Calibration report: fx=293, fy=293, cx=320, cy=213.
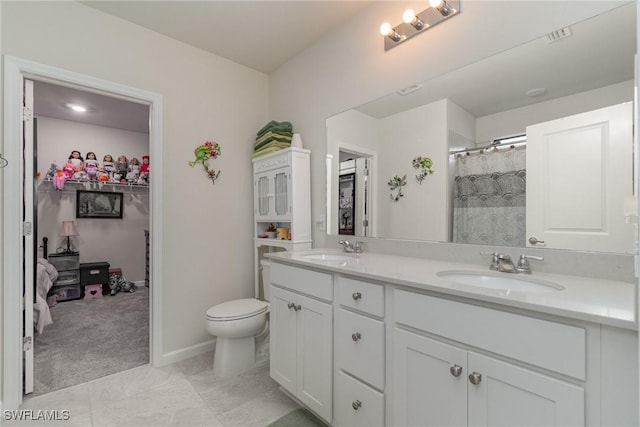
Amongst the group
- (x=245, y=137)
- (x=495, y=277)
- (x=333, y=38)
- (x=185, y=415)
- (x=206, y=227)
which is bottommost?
(x=185, y=415)

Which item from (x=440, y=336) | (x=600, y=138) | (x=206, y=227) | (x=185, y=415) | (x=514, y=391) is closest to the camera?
(x=514, y=391)

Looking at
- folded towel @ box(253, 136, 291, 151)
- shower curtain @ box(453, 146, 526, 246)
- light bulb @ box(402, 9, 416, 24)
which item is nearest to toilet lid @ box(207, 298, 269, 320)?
folded towel @ box(253, 136, 291, 151)

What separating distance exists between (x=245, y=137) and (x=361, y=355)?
2216 millimetres

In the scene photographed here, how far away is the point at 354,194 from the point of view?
2.10 m

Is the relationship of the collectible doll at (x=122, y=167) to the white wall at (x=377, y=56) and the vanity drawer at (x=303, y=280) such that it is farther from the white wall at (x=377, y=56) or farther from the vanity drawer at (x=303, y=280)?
the vanity drawer at (x=303, y=280)

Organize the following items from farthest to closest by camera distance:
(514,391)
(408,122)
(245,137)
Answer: (245,137), (408,122), (514,391)

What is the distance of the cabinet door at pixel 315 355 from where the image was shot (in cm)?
144

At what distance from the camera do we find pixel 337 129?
222 cm

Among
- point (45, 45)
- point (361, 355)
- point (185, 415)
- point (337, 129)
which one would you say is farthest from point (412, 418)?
point (45, 45)

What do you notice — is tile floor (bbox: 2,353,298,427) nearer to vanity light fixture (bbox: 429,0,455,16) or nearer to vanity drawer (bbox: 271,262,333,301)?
vanity drawer (bbox: 271,262,333,301)

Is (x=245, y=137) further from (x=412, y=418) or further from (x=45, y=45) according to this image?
(x=412, y=418)

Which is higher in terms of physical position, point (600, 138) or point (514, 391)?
point (600, 138)

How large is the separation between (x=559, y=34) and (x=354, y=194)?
4.30 ft

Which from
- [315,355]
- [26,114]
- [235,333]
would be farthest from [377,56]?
[26,114]
